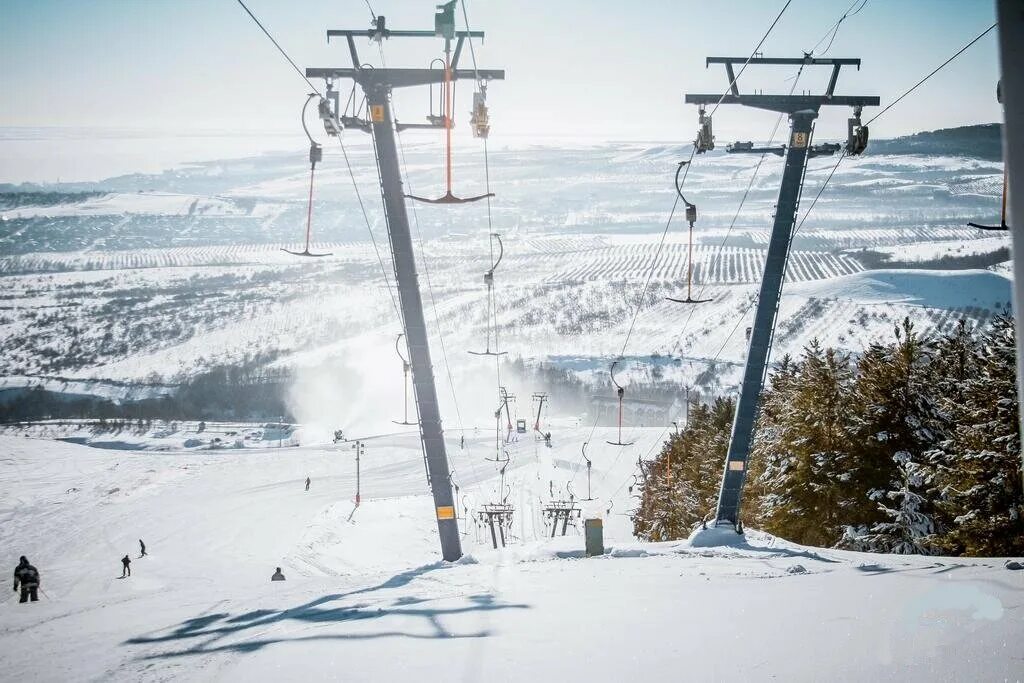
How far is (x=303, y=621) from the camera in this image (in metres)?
8.69

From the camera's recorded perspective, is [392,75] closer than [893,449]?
Yes

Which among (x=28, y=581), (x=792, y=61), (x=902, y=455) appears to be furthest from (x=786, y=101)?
(x=28, y=581)

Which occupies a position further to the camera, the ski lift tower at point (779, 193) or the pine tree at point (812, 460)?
the pine tree at point (812, 460)

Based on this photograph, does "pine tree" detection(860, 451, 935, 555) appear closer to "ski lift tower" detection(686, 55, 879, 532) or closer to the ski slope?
the ski slope

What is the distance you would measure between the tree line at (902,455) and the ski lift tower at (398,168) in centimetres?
1370

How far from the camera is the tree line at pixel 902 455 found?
669 inches

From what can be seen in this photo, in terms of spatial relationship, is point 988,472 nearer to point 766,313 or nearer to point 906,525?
point 906,525

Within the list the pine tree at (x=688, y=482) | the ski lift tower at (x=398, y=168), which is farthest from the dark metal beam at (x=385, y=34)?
the pine tree at (x=688, y=482)

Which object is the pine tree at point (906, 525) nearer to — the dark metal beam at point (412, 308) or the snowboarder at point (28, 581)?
the dark metal beam at point (412, 308)

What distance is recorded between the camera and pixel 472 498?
59.9 metres

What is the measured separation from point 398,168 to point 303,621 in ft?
31.4

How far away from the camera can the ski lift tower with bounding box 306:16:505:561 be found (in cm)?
1384

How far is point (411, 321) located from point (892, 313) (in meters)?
131

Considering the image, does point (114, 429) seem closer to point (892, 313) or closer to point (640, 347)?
point (640, 347)
